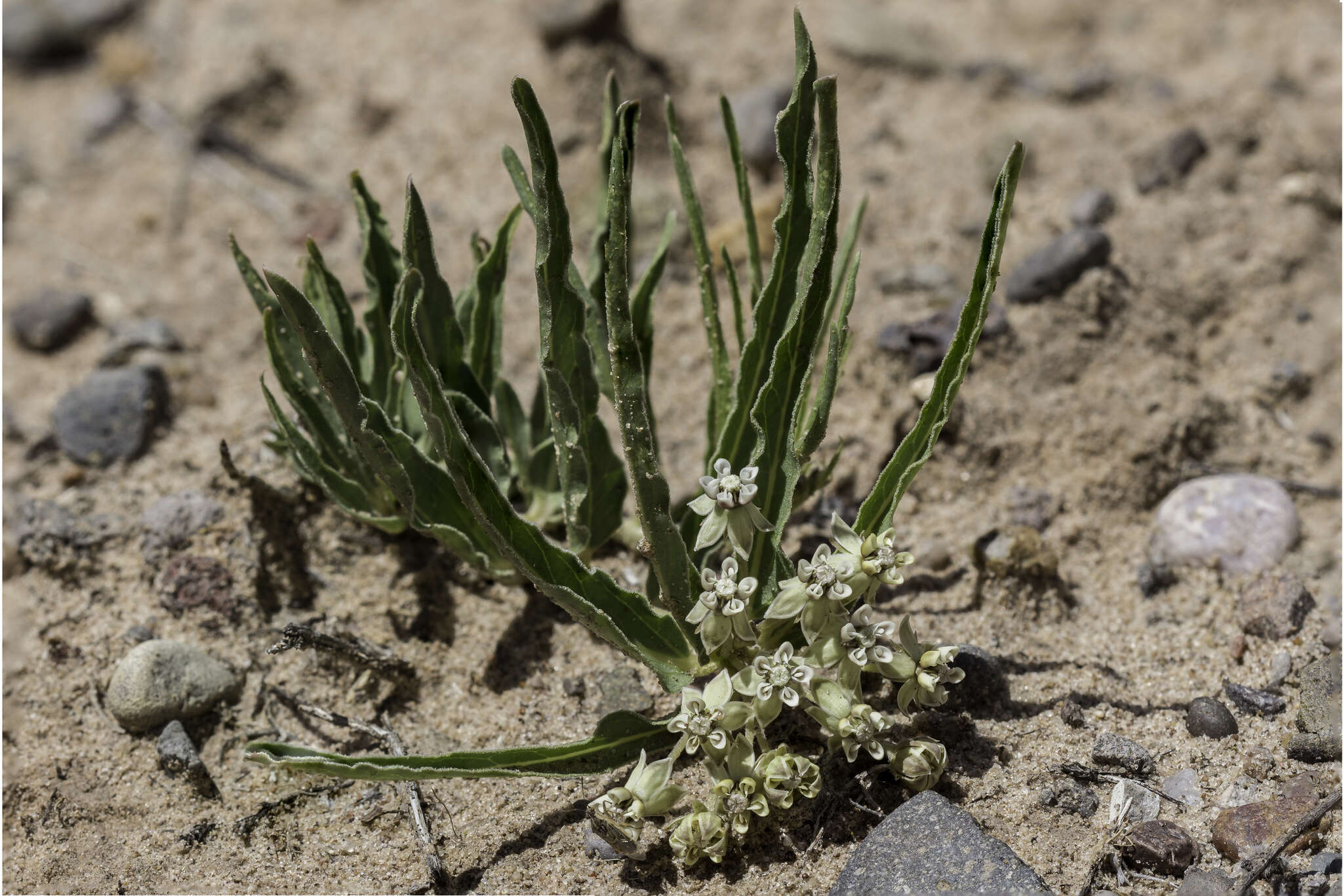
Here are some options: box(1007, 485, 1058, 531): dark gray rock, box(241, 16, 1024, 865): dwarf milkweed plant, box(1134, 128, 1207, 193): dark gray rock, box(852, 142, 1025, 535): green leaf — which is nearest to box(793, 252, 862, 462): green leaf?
box(241, 16, 1024, 865): dwarf milkweed plant

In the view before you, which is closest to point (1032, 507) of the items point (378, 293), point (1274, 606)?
point (1274, 606)

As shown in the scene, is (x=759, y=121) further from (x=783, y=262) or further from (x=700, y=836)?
(x=700, y=836)

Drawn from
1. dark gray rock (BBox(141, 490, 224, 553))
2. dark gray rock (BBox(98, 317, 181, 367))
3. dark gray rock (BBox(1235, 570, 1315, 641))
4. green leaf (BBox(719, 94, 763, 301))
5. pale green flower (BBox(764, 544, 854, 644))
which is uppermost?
green leaf (BBox(719, 94, 763, 301))

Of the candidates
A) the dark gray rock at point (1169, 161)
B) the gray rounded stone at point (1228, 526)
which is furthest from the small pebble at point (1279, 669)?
the dark gray rock at point (1169, 161)

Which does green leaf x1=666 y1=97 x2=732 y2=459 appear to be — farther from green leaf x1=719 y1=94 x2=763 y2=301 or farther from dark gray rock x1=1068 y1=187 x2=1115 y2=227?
dark gray rock x1=1068 y1=187 x2=1115 y2=227

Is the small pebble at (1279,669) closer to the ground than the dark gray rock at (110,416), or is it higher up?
closer to the ground

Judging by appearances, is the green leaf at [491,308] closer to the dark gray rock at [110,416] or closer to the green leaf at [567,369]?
the green leaf at [567,369]

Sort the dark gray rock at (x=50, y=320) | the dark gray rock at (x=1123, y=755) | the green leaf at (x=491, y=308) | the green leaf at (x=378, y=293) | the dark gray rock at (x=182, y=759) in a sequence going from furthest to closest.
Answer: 1. the dark gray rock at (x=50, y=320)
2. the green leaf at (x=378, y=293)
3. the green leaf at (x=491, y=308)
4. the dark gray rock at (x=182, y=759)
5. the dark gray rock at (x=1123, y=755)

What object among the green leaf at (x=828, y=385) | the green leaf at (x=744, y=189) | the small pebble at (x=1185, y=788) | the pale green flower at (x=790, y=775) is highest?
the green leaf at (x=744, y=189)
